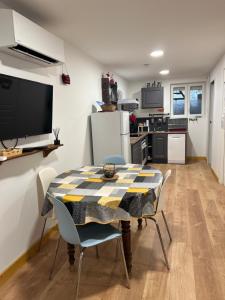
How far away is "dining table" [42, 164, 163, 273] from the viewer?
Answer: 1744 millimetres

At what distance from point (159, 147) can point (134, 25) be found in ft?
13.7

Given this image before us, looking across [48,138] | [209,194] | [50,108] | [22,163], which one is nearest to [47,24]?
[50,108]

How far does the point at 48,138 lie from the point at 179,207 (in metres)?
2.17

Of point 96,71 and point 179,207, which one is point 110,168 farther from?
point 96,71

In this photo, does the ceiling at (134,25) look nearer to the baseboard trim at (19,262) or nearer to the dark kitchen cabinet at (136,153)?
the dark kitchen cabinet at (136,153)

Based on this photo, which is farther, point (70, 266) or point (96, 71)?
point (96, 71)

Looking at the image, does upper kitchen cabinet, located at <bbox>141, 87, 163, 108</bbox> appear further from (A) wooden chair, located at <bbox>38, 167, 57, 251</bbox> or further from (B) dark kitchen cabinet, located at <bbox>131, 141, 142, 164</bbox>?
(A) wooden chair, located at <bbox>38, 167, 57, 251</bbox>

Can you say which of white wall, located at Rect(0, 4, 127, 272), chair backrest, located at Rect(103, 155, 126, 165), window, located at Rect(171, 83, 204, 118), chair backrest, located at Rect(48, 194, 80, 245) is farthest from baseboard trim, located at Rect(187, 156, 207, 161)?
chair backrest, located at Rect(48, 194, 80, 245)

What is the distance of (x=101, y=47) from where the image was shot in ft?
11.0

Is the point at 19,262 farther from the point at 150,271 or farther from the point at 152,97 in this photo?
the point at 152,97

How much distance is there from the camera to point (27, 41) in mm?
1974

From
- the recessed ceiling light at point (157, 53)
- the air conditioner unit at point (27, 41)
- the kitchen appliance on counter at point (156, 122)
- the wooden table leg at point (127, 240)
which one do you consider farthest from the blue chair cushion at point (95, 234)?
the kitchen appliance on counter at point (156, 122)

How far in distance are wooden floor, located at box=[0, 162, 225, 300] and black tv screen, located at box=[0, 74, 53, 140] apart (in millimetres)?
1297

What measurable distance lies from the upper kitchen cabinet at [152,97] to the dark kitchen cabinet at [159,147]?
2.96 ft
